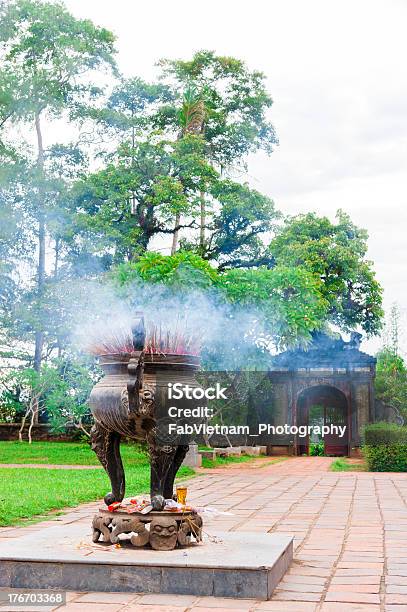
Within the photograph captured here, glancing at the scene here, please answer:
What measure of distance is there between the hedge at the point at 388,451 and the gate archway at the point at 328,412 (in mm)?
6356

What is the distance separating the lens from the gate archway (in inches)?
943

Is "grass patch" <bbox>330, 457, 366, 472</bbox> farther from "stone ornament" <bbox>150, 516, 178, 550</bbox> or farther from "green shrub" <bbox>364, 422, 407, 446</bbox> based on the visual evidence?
"stone ornament" <bbox>150, 516, 178, 550</bbox>

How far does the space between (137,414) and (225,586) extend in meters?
1.15

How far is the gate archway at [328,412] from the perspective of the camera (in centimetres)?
2395

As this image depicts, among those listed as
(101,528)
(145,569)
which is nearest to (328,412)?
(101,528)

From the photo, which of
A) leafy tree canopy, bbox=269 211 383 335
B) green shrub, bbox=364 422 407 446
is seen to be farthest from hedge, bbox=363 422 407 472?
leafy tree canopy, bbox=269 211 383 335

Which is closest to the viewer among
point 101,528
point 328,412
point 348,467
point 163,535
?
point 163,535

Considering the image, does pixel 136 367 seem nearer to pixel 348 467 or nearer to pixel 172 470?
pixel 172 470

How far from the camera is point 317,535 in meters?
6.66

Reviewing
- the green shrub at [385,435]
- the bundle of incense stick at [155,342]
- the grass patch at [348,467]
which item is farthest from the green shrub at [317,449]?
the bundle of incense stick at [155,342]

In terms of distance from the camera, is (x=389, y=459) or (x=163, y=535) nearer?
(x=163, y=535)

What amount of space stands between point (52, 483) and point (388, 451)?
7442mm

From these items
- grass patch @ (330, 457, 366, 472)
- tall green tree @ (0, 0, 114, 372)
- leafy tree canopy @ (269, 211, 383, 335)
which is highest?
tall green tree @ (0, 0, 114, 372)

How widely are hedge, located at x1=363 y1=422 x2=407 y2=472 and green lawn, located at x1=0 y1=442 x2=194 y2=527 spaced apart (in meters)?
3.95
